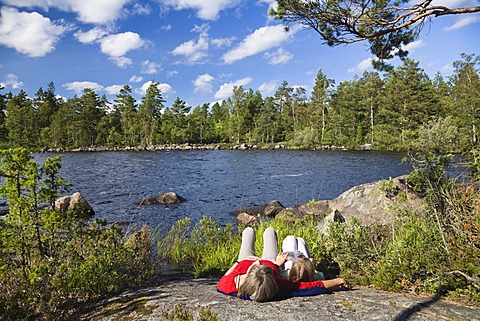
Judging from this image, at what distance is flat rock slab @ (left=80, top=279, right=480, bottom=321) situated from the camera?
265 centimetres

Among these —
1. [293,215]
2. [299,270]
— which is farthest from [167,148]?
[299,270]

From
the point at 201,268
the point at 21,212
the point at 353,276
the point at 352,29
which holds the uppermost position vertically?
the point at 352,29

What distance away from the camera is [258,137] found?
2478 inches

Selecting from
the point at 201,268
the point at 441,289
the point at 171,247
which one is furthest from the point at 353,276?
the point at 171,247

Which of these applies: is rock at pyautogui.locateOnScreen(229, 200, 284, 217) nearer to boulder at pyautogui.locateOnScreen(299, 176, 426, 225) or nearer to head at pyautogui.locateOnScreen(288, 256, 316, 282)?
boulder at pyautogui.locateOnScreen(299, 176, 426, 225)

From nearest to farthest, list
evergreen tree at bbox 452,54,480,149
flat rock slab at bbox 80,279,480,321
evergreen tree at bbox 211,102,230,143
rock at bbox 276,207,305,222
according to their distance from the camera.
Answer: flat rock slab at bbox 80,279,480,321, rock at bbox 276,207,305,222, evergreen tree at bbox 452,54,480,149, evergreen tree at bbox 211,102,230,143

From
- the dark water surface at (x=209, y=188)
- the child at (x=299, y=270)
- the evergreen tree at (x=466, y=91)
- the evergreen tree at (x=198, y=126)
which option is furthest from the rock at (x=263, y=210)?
the evergreen tree at (x=198, y=126)

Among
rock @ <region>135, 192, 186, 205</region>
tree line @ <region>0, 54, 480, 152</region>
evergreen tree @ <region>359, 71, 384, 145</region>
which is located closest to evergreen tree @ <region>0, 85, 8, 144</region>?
tree line @ <region>0, 54, 480, 152</region>

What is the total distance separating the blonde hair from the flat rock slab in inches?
2.7

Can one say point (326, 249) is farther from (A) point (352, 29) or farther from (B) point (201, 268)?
(A) point (352, 29)

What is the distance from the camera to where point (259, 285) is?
2.96 metres

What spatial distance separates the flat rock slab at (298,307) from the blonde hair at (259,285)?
7 centimetres

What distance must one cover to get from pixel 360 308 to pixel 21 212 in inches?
155

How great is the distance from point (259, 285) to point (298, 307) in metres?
0.40
